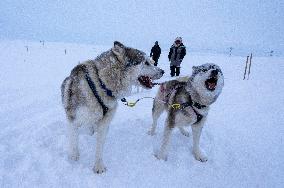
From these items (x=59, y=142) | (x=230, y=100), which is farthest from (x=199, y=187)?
(x=230, y=100)

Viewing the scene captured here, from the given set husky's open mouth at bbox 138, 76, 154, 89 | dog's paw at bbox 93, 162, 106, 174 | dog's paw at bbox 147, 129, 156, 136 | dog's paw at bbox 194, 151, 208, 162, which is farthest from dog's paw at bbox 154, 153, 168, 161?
husky's open mouth at bbox 138, 76, 154, 89

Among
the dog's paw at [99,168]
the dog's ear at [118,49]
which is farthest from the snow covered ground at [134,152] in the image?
the dog's ear at [118,49]

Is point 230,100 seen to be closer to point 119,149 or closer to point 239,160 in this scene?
point 239,160

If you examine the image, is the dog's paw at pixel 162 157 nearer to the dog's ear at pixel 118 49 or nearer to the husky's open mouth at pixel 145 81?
the husky's open mouth at pixel 145 81

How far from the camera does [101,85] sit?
12.2 ft

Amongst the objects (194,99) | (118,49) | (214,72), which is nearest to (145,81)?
(118,49)

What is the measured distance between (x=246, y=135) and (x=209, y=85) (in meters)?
2.45

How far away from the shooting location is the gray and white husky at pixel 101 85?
3.66m

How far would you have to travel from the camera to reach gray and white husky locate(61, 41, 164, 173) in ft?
12.0

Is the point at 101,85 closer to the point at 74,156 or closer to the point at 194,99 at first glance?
the point at 74,156

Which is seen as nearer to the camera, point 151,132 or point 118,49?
point 118,49

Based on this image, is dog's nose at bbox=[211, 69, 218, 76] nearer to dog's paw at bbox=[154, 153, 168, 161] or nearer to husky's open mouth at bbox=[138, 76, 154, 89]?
husky's open mouth at bbox=[138, 76, 154, 89]

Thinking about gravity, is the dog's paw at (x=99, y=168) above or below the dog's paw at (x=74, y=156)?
below

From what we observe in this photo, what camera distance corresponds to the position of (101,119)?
3.81m
